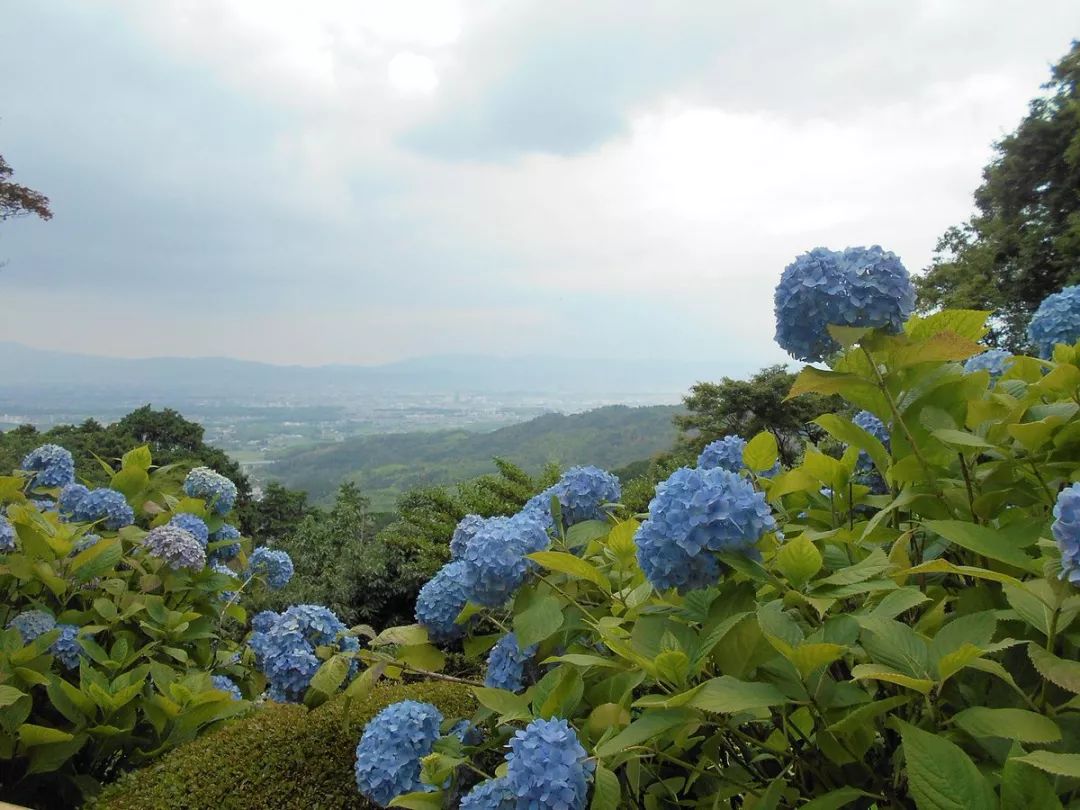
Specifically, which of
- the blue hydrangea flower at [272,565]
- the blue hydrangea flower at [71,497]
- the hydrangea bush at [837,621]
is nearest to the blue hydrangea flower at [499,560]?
the hydrangea bush at [837,621]

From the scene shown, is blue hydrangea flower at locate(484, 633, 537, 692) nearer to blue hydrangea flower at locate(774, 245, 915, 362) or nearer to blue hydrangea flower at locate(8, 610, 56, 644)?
blue hydrangea flower at locate(774, 245, 915, 362)

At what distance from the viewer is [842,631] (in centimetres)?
88

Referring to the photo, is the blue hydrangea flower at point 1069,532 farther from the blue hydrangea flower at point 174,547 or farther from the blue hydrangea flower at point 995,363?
the blue hydrangea flower at point 174,547

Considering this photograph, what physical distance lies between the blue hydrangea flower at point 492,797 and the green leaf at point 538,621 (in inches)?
8.1

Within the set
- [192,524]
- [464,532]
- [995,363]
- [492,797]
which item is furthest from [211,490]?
[995,363]

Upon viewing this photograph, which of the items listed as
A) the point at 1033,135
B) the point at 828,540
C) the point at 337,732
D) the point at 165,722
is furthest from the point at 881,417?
the point at 1033,135

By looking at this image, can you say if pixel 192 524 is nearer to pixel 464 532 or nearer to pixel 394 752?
pixel 464 532

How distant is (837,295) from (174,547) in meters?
2.29

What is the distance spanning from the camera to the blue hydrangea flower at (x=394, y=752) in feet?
4.38

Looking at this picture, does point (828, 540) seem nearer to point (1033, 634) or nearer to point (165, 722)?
point (1033, 634)

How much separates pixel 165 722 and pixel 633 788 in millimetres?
1908

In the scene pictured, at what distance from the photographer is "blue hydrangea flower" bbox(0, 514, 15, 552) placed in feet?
7.36

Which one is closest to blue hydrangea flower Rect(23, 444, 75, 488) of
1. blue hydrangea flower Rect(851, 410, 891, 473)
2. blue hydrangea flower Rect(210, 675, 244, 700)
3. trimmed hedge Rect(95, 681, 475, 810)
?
blue hydrangea flower Rect(210, 675, 244, 700)

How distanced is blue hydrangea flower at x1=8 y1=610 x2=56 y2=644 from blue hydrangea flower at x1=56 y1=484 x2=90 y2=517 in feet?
1.90
